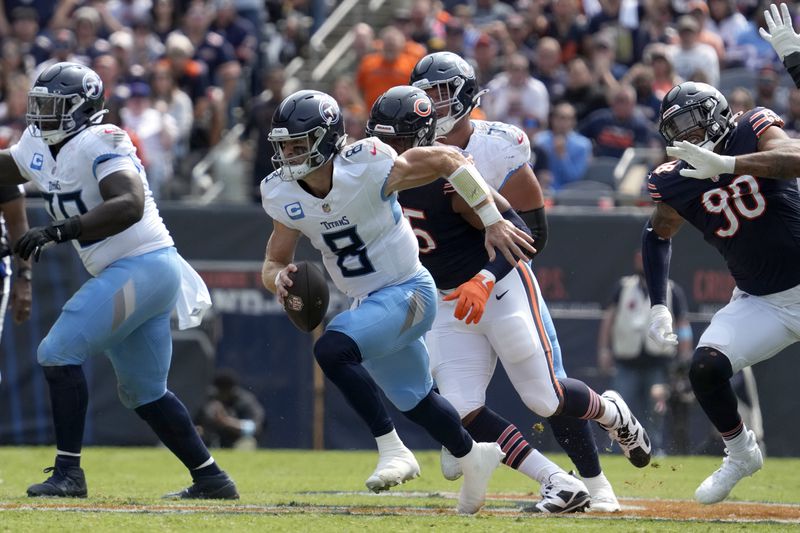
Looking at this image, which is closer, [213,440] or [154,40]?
[213,440]

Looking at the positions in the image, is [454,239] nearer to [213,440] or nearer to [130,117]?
[213,440]

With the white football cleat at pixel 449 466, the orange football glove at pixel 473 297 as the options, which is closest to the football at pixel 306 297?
the orange football glove at pixel 473 297

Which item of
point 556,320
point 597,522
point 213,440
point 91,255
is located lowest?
point 213,440

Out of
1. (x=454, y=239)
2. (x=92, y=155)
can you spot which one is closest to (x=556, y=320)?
(x=454, y=239)

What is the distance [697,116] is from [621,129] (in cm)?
618

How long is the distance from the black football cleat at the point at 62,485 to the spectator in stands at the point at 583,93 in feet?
25.8

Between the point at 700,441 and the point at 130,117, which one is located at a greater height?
the point at 130,117

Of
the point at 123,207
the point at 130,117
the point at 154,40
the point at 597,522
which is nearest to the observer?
the point at 597,522

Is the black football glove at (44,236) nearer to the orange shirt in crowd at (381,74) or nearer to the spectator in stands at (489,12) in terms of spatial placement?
the orange shirt in crowd at (381,74)

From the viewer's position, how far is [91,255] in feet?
20.5

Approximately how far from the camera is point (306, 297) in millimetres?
5578

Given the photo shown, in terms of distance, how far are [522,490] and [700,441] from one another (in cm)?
329

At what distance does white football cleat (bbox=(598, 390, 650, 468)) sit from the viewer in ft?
20.6

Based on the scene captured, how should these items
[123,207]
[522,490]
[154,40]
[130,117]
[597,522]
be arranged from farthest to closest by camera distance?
[154,40], [130,117], [522,490], [123,207], [597,522]
